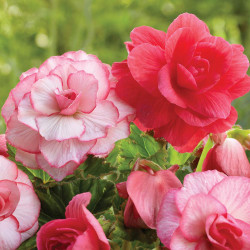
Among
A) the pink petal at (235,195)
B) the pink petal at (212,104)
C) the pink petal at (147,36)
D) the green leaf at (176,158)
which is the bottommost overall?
the green leaf at (176,158)

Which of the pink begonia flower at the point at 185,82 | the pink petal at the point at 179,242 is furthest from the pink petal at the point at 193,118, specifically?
the pink petal at the point at 179,242

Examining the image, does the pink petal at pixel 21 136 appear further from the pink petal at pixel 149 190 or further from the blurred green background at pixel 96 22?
the blurred green background at pixel 96 22

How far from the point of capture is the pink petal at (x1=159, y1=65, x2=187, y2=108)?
0.42 metres

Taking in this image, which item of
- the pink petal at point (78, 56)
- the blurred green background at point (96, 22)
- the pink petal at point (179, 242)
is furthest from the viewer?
the blurred green background at point (96, 22)

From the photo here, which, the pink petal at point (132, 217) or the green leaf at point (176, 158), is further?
the green leaf at point (176, 158)

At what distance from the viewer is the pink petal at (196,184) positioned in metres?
0.36

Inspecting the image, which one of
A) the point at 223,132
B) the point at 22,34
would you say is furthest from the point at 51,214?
the point at 22,34

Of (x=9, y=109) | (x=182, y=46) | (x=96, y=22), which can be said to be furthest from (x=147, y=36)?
(x=96, y=22)

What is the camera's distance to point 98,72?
432mm

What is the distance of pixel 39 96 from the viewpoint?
0.42 meters

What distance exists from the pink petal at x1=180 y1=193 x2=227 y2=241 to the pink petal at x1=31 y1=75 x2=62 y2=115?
14cm

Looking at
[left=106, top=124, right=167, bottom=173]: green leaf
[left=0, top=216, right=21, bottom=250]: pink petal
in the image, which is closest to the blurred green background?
[left=106, top=124, right=167, bottom=173]: green leaf

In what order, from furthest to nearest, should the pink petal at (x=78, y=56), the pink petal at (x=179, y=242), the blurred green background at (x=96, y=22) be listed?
the blurred green background at (x=96, y=22) → the pink petal at (x=78, y=56) → the pink petal at (x=179, y=242)

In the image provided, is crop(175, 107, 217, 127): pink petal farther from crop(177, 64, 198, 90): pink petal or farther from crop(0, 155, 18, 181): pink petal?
crop(0, 155, 18, 181): pink petal
